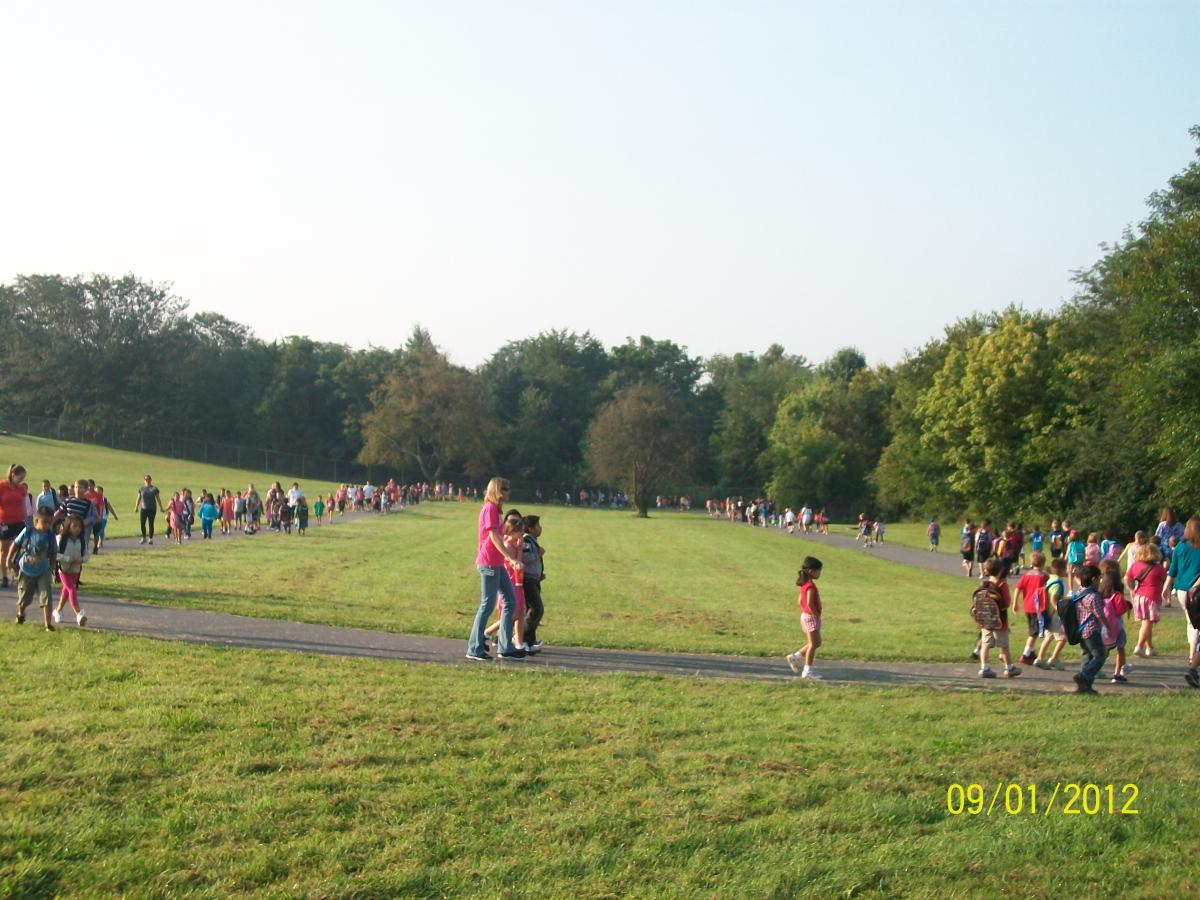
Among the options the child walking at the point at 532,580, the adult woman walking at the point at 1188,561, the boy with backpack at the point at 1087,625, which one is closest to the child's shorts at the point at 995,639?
the boy with backpack at the point at 1087,625

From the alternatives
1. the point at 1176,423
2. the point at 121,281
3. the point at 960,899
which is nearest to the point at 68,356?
the point at 121,281

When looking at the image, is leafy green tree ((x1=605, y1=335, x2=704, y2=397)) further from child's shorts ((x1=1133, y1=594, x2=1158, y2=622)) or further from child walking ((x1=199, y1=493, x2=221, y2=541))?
child's shorts ((x1=1133, y1=594, x2=1158, y2=622))

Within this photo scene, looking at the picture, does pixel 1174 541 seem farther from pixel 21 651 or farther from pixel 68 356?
pixel 68 356

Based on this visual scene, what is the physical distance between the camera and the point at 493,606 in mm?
11852

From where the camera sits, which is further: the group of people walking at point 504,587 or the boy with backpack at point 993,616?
the boy with backpack at point 993,616

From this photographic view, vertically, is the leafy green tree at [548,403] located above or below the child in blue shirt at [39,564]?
above

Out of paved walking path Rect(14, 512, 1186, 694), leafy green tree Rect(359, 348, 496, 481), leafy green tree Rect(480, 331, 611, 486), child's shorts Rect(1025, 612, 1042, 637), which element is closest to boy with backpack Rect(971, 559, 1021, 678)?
paved walking path Rect(14, 512, 1186, 694)

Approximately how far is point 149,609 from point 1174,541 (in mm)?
18870

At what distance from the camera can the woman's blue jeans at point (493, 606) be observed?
11797 mm

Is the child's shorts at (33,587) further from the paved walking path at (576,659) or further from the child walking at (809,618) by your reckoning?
the child walking at (809,618)

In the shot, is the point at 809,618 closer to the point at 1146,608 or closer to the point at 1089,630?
the point at 1089,630

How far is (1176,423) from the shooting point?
35.9 metres

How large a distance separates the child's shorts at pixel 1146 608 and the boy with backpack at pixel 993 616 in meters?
3.28

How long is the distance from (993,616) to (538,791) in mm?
7404
